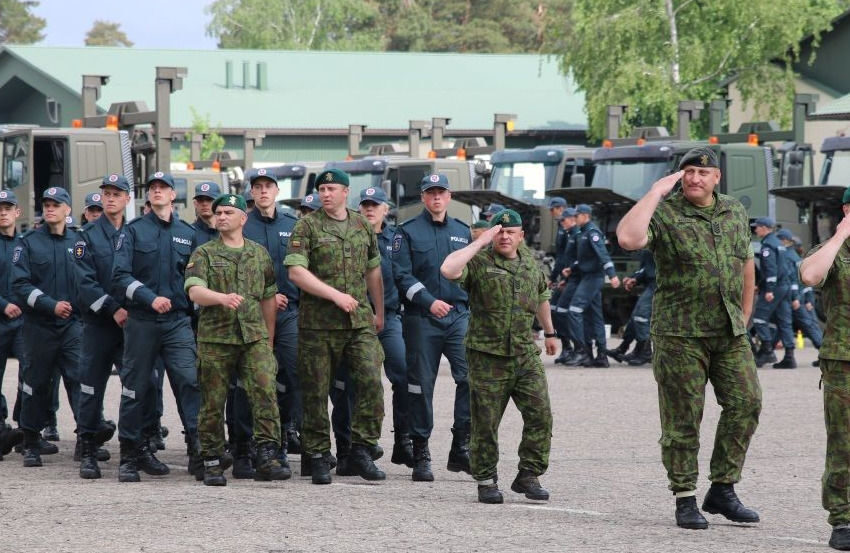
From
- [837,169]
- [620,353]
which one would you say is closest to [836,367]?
[620,353]

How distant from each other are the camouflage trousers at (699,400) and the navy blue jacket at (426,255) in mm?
2420

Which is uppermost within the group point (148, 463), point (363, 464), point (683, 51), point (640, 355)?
point (683, 51)

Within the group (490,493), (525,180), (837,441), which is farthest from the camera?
(525,180)

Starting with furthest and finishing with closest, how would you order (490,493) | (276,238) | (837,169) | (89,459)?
(837,169), (276,238), (89,459), (490,493)

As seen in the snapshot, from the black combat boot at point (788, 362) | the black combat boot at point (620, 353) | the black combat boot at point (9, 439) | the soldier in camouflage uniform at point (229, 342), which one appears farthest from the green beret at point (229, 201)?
the black combat boot at point (788, 362)

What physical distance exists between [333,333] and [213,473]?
43.6 inches

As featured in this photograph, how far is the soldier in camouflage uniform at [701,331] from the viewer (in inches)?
327

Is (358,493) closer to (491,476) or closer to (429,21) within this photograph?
(491,476)

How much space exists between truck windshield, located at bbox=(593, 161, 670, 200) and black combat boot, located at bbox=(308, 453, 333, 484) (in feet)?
49.7

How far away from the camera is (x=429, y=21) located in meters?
86.1

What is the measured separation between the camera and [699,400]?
8.38 metres

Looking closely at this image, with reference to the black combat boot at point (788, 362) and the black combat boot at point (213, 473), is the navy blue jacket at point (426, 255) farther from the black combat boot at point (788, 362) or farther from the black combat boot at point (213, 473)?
the black combat boot at point (788, 362)

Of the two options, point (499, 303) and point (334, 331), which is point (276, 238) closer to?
point (334, 331)

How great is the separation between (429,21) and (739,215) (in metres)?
78.7
